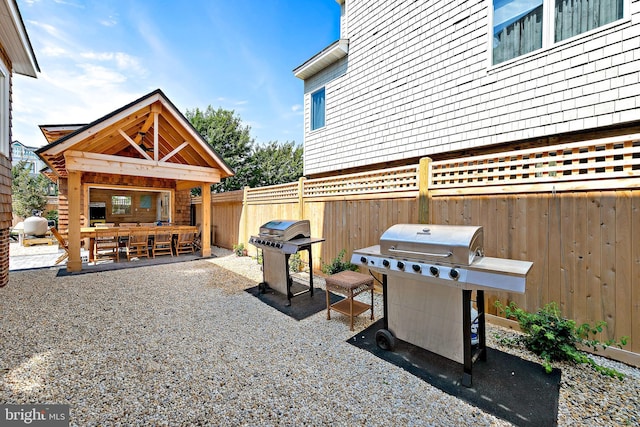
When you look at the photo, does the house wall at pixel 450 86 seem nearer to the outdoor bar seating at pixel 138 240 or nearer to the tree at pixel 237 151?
the outdoor bar seating at pixel 138 240

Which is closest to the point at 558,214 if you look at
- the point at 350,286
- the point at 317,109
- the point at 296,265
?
the point at 350,286

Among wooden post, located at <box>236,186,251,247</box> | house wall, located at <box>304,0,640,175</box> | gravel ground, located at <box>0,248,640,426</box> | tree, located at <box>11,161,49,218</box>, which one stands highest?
house wall, located at <box>304,0,640,175</box>

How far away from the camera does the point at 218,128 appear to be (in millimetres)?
17891

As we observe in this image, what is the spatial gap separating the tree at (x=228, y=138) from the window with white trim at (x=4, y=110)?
1248 centimetres

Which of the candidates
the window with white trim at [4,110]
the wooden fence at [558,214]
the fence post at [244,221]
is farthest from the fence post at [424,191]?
the window with white trim at [4,110]

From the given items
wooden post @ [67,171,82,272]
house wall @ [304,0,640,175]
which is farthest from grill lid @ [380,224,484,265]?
wooden post @ [67,171,82,272]

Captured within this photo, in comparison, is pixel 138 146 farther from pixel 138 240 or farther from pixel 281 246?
pixel 281 246

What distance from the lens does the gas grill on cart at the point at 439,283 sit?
237 centimetres

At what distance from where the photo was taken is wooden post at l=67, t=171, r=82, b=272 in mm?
6576

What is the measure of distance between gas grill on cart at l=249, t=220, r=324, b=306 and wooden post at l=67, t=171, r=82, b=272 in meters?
5.29

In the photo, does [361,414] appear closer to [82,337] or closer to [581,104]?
[82,337]

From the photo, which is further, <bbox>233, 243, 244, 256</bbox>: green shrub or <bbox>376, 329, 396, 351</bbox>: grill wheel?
<bbox>233, 243, 244, 256</bbox>: green shrub

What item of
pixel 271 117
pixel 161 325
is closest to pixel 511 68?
pixel 161 325

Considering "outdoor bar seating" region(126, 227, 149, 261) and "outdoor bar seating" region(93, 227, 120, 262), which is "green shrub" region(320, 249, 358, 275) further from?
"outdoor bar seating" region(93, 227, 120, 262)
